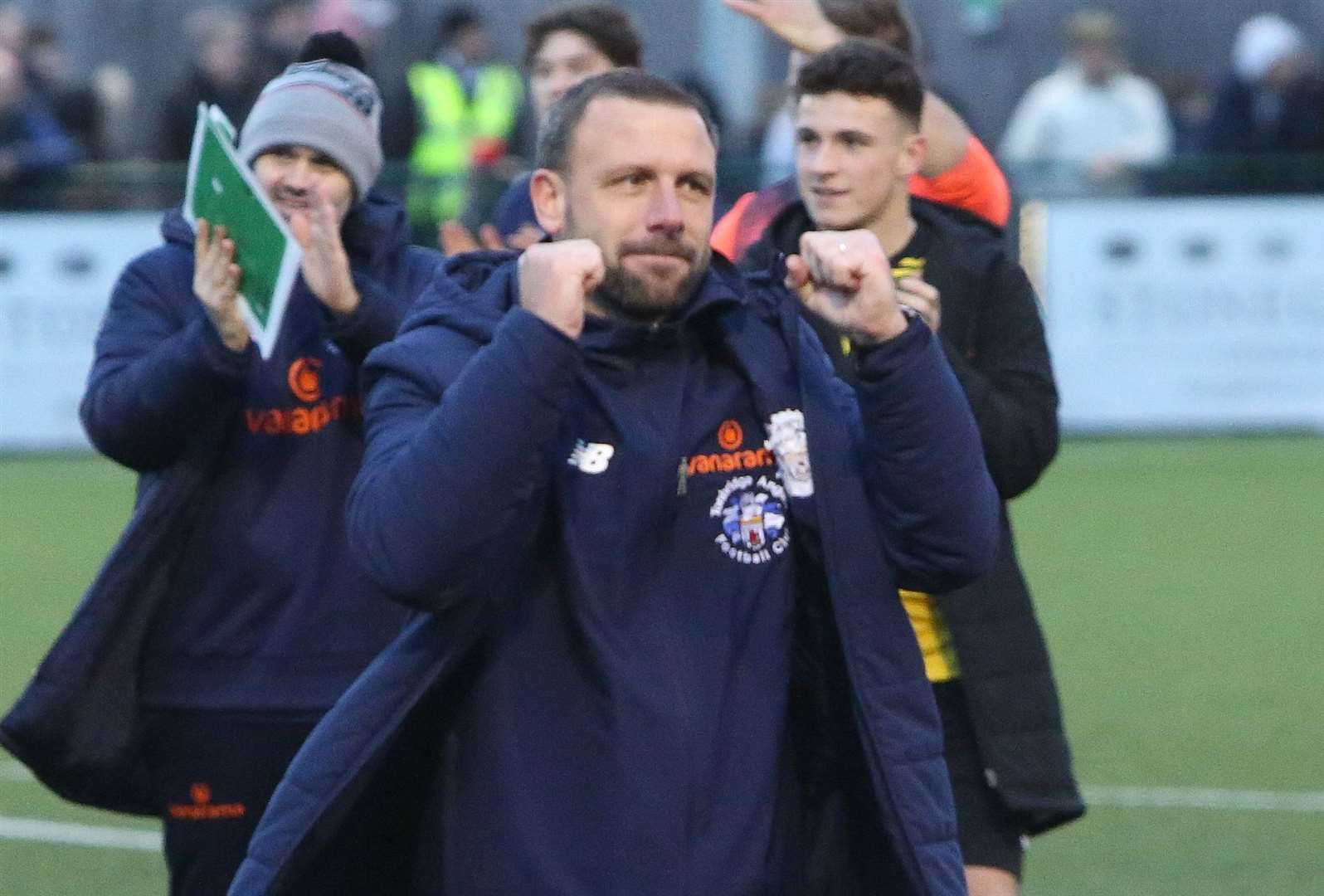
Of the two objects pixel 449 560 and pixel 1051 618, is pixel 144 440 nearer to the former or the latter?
pixel 449 560

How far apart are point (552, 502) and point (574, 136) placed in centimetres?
55

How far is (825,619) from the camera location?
13.5 ft

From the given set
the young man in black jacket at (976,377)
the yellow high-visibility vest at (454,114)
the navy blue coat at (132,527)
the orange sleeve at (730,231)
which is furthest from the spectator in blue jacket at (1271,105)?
the navy blue coat at (132,527)

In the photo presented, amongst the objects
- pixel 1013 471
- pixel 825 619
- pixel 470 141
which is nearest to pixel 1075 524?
pixel 470 141

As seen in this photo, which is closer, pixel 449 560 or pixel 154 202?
pixel 449 560

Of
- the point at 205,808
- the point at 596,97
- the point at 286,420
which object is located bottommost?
the point at 205,808

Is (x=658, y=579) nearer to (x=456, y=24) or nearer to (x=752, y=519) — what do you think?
(x=752, y=519)

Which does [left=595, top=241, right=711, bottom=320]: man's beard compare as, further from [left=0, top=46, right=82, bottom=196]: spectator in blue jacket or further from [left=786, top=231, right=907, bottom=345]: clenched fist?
[left=0, top=46, right=82, bottom=196]: spectator in blue jacket

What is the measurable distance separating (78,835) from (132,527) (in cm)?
346

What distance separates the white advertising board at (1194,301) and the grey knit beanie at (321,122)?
1153cm

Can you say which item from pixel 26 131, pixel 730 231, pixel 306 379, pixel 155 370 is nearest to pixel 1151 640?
pixel 730 231

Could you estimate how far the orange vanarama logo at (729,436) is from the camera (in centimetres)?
411

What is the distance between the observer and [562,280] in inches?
154

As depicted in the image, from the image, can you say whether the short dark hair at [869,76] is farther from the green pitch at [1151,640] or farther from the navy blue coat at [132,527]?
the green pitch at [1151,640]
